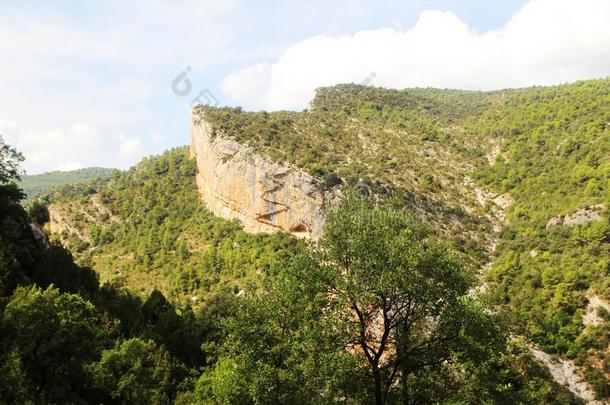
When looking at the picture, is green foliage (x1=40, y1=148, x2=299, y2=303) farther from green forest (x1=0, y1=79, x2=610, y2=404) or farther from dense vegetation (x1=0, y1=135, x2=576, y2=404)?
dense vegetation (x1=0, y1=135, x2=576, y2=404)

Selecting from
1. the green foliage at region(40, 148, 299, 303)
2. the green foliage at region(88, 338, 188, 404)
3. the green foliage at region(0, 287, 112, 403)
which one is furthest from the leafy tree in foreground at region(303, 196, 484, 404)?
the green foliage at region(40, 148, 299, 303)

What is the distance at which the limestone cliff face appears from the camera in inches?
2420

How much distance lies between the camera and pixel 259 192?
66438 mm

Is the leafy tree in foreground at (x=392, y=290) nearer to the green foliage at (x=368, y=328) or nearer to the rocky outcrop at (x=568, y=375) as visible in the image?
the green foliage at (x=368, y=328)

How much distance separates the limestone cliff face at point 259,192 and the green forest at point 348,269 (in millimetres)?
2310

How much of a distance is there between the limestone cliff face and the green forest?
231cm

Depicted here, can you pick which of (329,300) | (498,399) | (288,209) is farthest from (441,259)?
(288,209)

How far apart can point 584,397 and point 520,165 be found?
43.1 m

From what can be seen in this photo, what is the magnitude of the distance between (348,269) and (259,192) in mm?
51099

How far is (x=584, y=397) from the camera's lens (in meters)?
37.6

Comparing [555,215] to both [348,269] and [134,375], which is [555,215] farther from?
[134,375]

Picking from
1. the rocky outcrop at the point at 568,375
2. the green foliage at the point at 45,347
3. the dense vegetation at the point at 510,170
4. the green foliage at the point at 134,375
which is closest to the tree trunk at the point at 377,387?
the green foliage at the point at 45,347

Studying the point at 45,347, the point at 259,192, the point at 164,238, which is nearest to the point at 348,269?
the point at 45,347

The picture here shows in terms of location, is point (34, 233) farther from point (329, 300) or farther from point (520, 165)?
point (520, 165)
